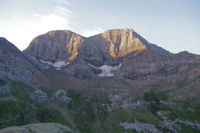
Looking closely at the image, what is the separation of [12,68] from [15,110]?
73.5 m

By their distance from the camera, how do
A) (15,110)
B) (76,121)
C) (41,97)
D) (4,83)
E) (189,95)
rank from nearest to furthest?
(15,110) < (76,121) < (4,83) < (41,97) < (189,95)

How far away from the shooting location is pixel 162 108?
146m

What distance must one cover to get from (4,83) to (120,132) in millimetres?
90444

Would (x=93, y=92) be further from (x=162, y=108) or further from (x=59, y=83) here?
(x=162, y=108)

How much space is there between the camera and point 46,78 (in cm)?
18750

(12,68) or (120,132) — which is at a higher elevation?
(12,68)

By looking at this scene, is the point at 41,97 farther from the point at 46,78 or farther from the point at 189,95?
the point at 189,95

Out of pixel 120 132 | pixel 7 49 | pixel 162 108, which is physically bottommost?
pixel 120 132

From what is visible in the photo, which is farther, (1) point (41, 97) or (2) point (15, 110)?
(1) point (41, 97)

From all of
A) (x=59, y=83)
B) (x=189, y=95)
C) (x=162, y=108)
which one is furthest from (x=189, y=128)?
(x=59, y=83)

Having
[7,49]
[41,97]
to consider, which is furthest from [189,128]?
[7,49]

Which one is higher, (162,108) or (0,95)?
(0,95)

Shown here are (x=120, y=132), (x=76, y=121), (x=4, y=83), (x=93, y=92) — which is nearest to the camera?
(x=120, y=132)

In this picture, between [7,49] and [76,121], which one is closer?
[76,121]
